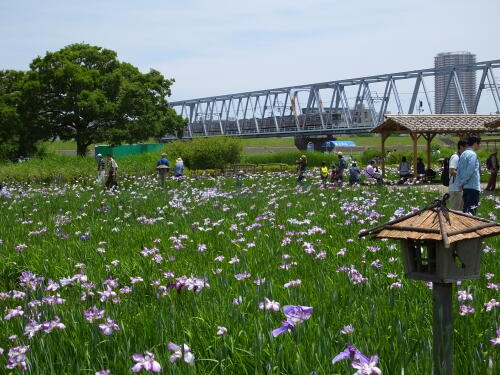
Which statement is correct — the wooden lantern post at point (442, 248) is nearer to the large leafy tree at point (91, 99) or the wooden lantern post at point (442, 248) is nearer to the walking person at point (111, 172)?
the walking person at point (111, 172)

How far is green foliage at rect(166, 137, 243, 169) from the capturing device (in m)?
30.0

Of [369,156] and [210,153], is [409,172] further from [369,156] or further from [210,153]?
[369,156]

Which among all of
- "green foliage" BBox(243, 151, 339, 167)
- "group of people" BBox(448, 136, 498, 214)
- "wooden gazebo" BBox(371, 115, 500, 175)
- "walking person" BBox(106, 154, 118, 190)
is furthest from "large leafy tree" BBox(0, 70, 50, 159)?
"group of people" BBox(448, 136, 498, 214)

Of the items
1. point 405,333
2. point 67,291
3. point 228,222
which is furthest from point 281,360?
point 228,222

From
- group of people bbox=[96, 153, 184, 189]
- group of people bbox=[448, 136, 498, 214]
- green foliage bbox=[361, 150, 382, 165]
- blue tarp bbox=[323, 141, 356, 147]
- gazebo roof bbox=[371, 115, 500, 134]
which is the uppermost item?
gazebo roof bbox=[371, 115, 500, 134]

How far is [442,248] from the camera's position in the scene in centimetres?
246

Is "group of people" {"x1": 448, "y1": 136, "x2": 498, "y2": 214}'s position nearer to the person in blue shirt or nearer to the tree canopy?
the person in blue shirt

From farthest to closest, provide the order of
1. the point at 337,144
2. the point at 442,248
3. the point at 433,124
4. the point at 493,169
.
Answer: the point at 337,144 → the point at 433,124 → the point at 493,169 → the point at 442,248

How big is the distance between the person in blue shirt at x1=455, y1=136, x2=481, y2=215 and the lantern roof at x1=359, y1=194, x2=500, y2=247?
232 inches

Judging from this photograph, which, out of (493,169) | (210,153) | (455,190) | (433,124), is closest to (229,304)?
(455,190)

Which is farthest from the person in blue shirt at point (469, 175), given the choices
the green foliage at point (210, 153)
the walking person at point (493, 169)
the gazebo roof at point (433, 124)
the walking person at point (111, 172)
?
the green foliage at point (210, 153)

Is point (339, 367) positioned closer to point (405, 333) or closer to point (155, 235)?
point (405, 333)

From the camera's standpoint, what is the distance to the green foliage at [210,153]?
3000 centimetres

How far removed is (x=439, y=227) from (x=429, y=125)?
63.9ft
